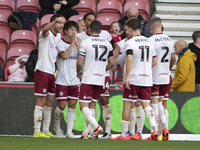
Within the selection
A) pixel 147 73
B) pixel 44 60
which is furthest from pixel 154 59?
pixel 44 60

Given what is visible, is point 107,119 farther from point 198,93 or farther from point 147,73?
point 198,93

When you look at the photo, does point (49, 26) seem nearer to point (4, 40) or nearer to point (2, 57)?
point (2, 57)

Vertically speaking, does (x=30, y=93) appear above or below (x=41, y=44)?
below

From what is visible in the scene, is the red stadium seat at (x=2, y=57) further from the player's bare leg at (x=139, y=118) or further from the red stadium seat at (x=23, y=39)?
the player's bare leg at (x=139, y=118)

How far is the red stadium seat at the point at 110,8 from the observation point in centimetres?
1062

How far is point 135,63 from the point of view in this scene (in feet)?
19.1

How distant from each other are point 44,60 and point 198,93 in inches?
131

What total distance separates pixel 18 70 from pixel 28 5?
287 cm

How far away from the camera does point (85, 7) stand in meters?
10.8

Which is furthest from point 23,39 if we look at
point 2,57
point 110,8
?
point 110,8

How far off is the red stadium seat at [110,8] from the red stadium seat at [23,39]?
80.1 inches

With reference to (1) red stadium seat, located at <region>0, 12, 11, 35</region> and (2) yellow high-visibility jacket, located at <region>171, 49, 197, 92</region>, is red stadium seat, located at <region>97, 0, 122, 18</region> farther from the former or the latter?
(2) yellow high-visibility jacket, located at <region>171, 49, 197, 92</region>

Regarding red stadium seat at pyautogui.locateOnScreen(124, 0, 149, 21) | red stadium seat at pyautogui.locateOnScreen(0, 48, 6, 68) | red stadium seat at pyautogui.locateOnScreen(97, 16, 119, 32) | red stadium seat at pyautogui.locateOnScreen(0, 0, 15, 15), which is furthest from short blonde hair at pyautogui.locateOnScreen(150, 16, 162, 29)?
red stadium seat at pyautogui.locateOnScreen(0, 0, 15, 15)

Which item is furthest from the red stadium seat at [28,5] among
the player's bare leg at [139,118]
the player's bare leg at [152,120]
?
the player's bare leg at [152,120]
